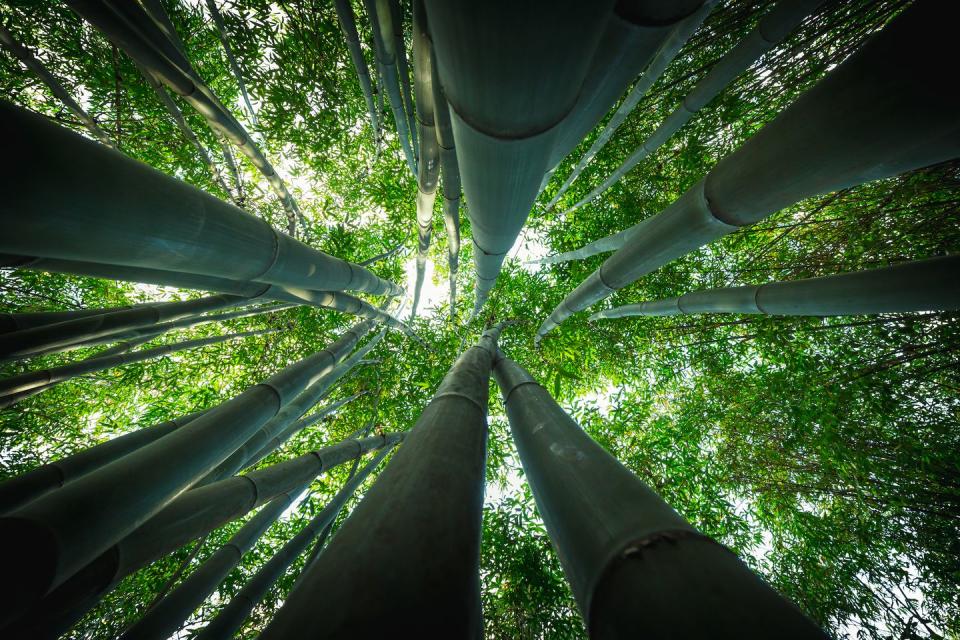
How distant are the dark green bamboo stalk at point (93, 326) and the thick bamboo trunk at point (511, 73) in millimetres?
2452

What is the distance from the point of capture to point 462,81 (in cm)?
74

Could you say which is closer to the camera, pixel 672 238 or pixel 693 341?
pixel 672 238

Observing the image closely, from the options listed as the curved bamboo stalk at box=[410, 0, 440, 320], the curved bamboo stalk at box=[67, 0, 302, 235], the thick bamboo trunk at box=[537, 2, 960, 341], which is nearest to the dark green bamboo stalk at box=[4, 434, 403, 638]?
the curved bamboo stalk at box=[410, 0, 440, 320]

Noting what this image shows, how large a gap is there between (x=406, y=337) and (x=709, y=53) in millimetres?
5934

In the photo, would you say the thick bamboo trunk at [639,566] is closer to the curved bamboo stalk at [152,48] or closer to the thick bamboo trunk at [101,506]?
the thick bamboo trunk at [101,506]

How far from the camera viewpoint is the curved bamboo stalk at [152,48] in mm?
1931

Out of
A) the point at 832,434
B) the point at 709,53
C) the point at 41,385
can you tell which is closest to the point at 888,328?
the point at 832,434

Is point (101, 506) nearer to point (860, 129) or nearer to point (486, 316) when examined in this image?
point (860, 129)

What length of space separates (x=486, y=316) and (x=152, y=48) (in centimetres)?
496

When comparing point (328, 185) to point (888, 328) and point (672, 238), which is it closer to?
point (672, 238)

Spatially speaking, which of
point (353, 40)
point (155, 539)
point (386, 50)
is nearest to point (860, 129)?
point (386, 50)

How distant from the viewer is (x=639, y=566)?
0.63m

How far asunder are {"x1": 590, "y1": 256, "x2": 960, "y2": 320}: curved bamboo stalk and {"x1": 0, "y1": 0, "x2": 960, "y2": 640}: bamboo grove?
0.02m

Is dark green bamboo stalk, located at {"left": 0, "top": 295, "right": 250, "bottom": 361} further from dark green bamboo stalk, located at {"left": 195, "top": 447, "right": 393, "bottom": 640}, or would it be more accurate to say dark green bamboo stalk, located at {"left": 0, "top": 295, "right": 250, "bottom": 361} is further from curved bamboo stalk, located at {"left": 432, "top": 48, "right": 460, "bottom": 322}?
dark green bamboo stalk, located at {"left": 195, "top": 447, "right": 393, "bottom": 640}
